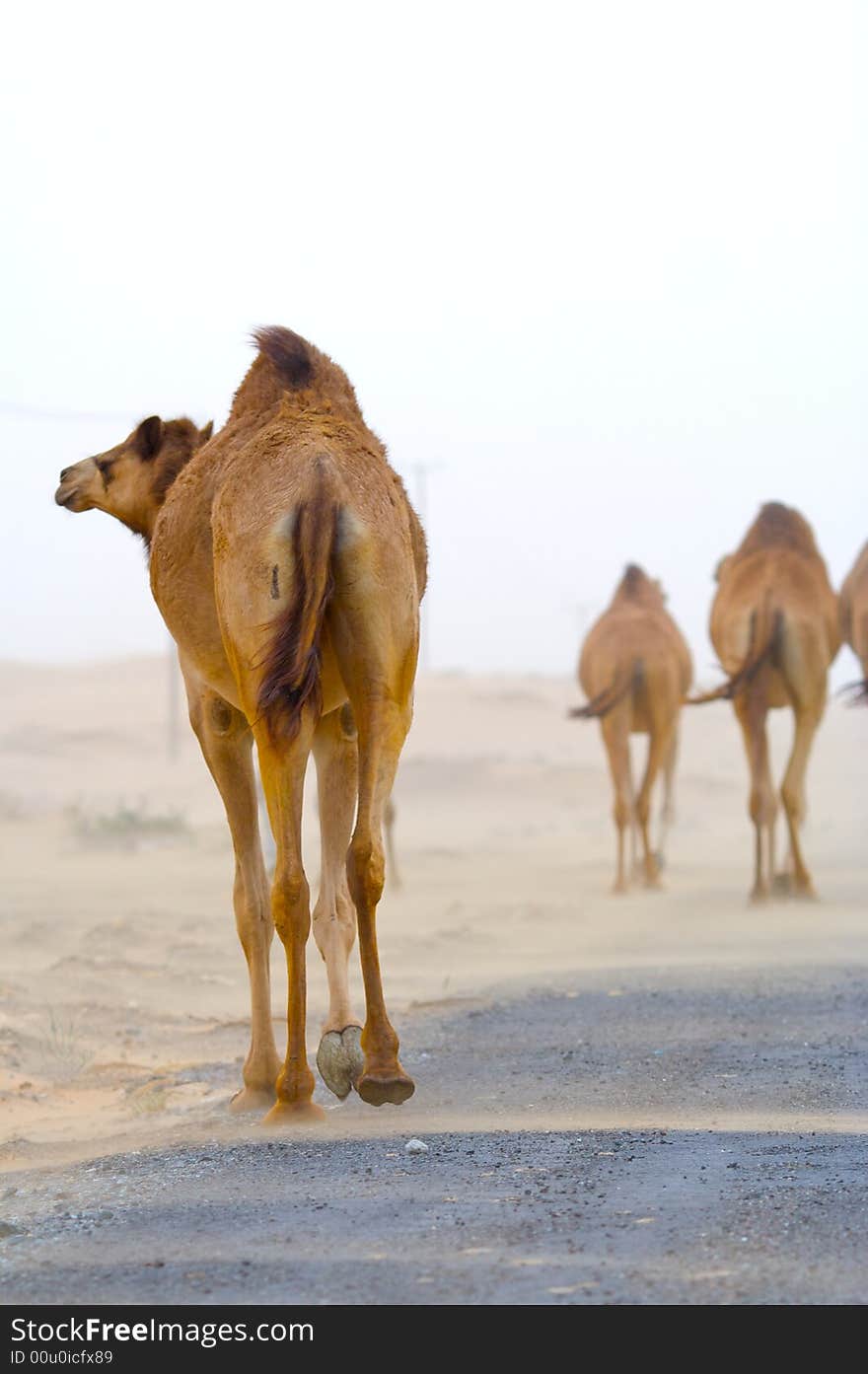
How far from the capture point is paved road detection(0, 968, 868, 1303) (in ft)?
12.3

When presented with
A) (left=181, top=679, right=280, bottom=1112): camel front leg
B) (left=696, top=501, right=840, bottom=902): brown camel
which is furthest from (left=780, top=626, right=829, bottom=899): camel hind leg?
(left=181, top=679, right=280, bottom=1112): camel front leg

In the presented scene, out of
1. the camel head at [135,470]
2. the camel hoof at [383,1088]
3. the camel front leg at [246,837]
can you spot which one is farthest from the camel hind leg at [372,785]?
the camel head at [135,470]

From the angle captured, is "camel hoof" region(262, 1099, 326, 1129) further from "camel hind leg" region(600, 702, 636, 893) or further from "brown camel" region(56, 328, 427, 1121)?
"camel hind leg" region(600, 702, 636, 893)

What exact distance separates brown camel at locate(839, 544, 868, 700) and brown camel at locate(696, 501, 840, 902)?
0.41ft

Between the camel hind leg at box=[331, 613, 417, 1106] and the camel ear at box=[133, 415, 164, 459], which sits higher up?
the camel ear at box=[133, 415, 164, 459]

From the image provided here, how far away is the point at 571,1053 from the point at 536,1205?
293 centimetres

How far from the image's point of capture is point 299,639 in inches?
229

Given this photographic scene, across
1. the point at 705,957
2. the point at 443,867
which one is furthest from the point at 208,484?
the point at 443,867

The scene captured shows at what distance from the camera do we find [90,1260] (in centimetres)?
412

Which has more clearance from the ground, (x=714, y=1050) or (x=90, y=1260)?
(x=90, y=1260)

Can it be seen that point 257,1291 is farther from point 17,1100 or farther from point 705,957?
point 705,957

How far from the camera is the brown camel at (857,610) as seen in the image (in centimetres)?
1468

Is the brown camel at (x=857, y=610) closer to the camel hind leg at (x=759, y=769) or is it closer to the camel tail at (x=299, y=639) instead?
the camel hind leg at (x=759, y=769)

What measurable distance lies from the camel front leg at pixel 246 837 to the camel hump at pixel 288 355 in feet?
4.07
